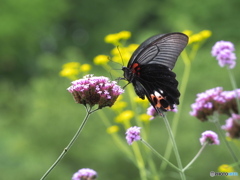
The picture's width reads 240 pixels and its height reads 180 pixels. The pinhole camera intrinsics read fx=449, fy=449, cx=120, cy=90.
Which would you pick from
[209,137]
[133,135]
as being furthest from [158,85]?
[133,135]

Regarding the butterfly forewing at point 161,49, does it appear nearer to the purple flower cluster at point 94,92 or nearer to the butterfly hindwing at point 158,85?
the butterfly hindwing at point 158,85

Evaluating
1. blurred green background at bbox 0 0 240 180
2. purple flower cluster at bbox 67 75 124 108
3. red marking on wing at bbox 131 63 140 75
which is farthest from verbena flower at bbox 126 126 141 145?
blurred green background at bbox 0 0 240 180

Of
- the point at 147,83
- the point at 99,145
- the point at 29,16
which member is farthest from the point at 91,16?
the point at 147,83

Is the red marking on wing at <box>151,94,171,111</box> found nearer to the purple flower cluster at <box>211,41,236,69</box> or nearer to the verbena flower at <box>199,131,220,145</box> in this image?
the verbena flower at <box>199,131,220,145</box>

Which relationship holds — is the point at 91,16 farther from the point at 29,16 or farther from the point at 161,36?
the point at 161,36

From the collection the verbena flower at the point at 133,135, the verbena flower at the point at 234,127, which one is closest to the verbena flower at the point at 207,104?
the verbena flower at the point at 234,127

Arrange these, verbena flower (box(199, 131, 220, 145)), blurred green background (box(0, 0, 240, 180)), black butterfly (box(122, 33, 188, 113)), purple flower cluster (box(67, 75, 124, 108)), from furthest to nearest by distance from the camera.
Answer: blurred green background (box(0, 0, 240, 180)), black butterfly (box(122, 33, 188, 113)), verbena flower (box(199, 131, 220, 145)), purple flower cluster (box(67, 75, 124, 108))

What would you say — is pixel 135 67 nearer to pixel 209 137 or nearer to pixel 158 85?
pixel 158 85
